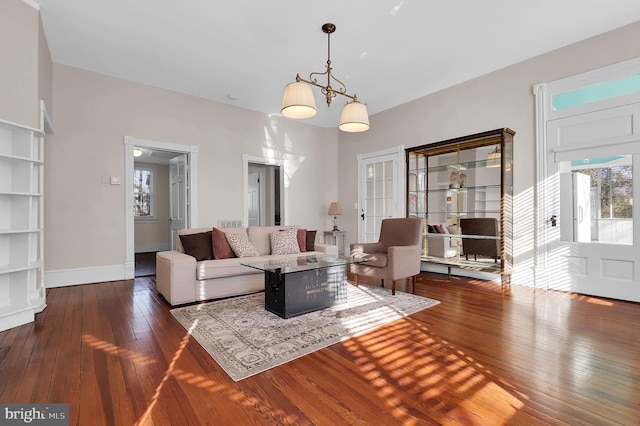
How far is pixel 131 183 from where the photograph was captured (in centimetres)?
482

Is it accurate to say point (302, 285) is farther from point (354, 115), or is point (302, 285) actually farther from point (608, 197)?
point (608, 197)

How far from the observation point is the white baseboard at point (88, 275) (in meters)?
4.23

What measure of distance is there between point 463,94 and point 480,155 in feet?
3.39

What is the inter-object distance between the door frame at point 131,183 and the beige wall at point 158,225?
346 centimetres

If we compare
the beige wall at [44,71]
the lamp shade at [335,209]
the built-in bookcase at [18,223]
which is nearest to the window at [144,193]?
the beige wall at [44,71]

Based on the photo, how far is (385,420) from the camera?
4.94ft

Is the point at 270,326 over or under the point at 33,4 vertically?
under

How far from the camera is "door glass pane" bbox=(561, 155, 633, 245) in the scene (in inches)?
139

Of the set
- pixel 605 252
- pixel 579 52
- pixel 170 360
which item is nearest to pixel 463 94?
pixel 579 52

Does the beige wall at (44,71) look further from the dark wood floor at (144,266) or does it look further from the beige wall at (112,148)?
the dark wood floor at (144,266)

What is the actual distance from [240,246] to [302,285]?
129 cm

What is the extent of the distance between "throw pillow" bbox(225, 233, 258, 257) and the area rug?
0.54 m

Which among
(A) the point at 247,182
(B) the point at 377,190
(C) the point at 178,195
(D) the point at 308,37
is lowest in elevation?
(C) the point at 178,195

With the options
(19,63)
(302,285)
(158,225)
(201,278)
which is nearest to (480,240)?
(302,285)
